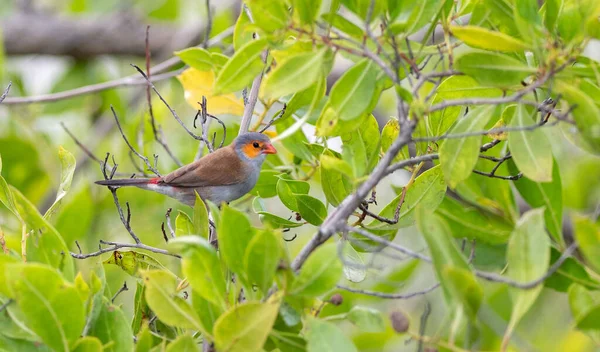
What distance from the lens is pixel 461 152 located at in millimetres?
2014

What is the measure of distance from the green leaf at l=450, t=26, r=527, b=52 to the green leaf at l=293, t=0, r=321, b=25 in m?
0.37

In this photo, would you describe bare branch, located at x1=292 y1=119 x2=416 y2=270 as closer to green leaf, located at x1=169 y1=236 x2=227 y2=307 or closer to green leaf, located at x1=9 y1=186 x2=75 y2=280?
green leaf, located at x1=169 y1=236 x2=227 y2=307

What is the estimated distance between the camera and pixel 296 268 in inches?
79.8

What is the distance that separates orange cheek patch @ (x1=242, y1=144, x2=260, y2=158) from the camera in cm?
428

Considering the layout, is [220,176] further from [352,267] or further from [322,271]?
[322,271]

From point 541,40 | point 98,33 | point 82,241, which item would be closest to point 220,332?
point 541,40

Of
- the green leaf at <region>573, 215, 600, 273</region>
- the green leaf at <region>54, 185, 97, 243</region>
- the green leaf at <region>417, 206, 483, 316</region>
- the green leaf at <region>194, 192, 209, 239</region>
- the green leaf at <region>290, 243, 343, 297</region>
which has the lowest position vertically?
the green leaf at <region>54, 185, 97, 243</region>

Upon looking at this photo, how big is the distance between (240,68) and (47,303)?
0.84 metres

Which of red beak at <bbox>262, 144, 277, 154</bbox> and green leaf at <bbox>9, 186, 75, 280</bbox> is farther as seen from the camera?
red beak at <bbox>262, 144, 277, 154</bbox>

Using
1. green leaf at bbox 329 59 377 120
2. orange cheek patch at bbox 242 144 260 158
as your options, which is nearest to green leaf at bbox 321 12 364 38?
green leaf at bbox 329 59 377 120

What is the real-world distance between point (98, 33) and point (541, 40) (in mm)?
7166

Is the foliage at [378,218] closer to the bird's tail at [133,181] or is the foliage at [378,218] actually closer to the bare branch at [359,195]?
the bare branch at [359,195]

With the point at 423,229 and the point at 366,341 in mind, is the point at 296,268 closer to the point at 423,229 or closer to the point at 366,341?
the point at 423,229

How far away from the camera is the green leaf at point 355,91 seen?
1.99 meters
